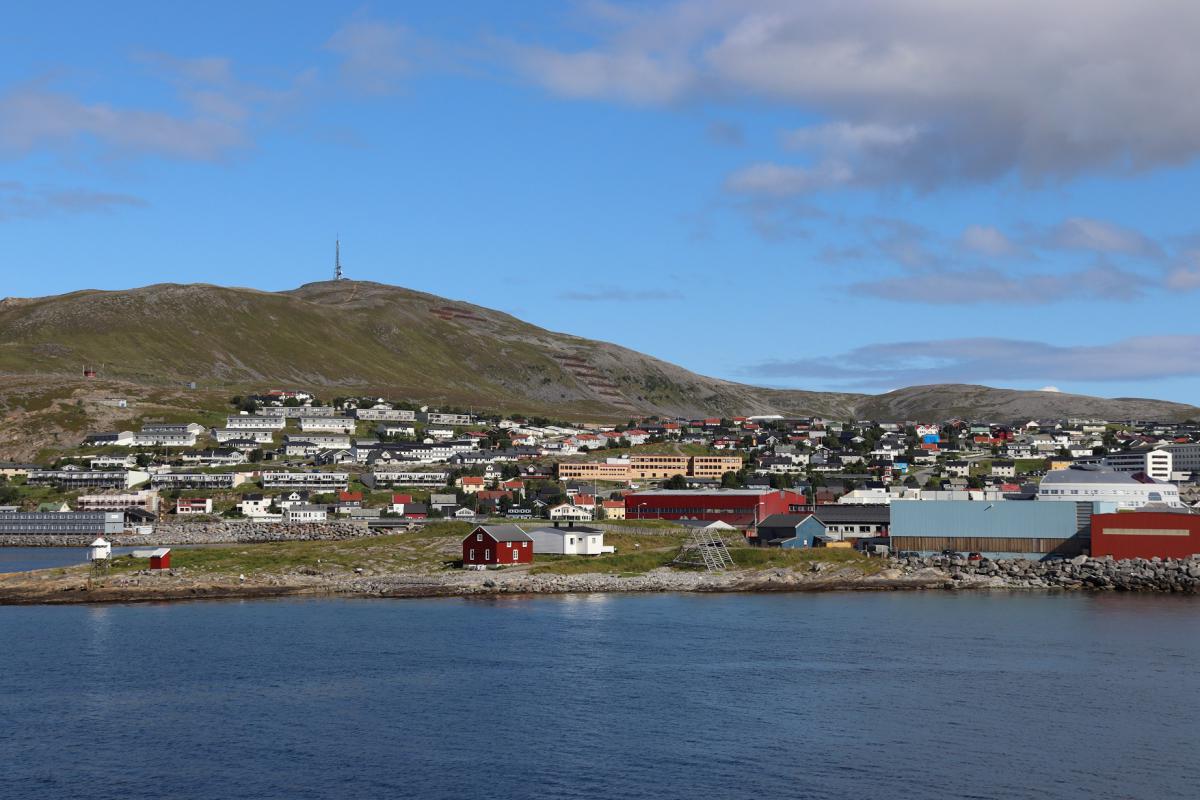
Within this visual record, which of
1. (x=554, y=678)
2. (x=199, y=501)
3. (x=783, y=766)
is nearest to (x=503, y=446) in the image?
(x=199, y=501)

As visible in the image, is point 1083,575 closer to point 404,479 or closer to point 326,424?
point 404,479

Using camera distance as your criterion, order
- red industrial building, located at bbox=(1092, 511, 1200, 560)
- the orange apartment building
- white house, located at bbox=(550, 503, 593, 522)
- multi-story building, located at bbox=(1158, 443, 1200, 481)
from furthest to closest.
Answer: multi-story building, located at bbox=(1158, 443, 1200, 481)
the orange apartment building
white house, located at bbox=(550, 503, 593, 522)
red industrial building, located at bbox=(1092, 511, 1200, 560)

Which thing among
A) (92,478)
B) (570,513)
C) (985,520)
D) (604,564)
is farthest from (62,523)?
(985,520)

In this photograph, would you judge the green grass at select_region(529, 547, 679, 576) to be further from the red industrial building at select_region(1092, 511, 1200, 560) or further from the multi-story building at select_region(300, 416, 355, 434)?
the multi-story building at select_region(300, 416, 355, 434)

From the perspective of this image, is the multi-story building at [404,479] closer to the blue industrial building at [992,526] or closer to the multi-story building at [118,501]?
the multi-story building at [118,501]

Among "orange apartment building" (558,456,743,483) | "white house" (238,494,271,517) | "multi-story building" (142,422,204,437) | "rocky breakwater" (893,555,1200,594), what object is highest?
"multi-story building" (142,422,204,437)

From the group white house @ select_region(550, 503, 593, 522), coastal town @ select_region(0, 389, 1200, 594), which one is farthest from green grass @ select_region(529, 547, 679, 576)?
white house @ select_region(550, 503, 593, 522)

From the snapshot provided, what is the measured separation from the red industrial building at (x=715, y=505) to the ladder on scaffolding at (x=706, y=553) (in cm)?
1333

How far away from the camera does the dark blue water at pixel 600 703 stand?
29844 millimetres

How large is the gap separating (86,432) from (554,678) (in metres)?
123

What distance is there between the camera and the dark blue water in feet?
97.9

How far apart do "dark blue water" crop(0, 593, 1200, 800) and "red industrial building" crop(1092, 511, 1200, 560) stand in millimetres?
13882

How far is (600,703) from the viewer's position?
37.4 m

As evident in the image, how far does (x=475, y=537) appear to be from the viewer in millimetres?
71500
